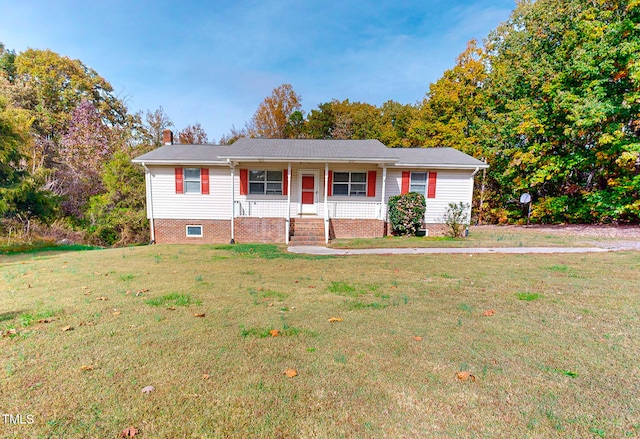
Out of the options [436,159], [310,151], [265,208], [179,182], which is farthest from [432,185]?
[179,182]

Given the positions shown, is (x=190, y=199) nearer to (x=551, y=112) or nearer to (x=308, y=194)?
(x=308, y=194)

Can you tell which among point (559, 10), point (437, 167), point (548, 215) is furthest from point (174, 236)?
point (559, 10)

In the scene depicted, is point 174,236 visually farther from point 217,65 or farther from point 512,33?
point 512,33

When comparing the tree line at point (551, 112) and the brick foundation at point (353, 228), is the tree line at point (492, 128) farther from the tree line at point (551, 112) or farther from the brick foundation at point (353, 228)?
the brick foundation at point (353, 228)

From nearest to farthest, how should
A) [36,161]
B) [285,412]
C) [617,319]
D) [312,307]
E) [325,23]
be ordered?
[285,412], [617,319], [312,307], [325,23], [36,161]

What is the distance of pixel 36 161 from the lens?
18.5 m

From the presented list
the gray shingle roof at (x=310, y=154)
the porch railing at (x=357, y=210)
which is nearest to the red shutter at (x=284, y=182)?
the gray shingle roof at (x=310, y=154)

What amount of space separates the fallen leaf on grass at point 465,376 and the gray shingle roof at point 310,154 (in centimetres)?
979

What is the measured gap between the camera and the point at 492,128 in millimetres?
19594

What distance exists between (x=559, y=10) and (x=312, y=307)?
75.9 ft

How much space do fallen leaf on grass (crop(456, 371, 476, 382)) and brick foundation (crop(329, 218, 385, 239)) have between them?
9.66 metres

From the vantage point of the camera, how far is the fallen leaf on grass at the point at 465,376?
241 cm

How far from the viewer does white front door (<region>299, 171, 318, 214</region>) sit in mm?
13398

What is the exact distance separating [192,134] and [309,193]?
19.1 m
